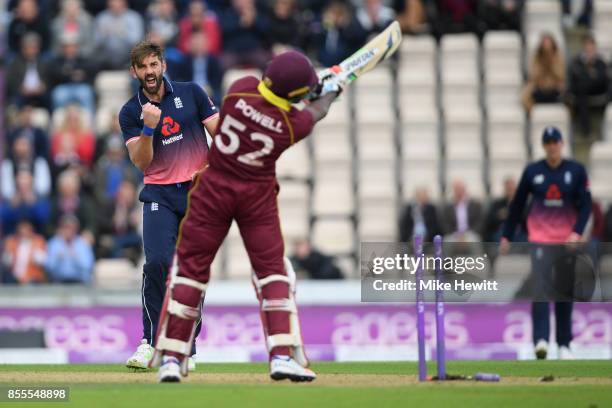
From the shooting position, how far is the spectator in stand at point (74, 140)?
18.1 metres

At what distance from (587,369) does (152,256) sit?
345 cm

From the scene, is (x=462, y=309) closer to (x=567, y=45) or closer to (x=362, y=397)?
(x=567, y=45)

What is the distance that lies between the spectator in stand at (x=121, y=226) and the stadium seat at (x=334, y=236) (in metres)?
2.08

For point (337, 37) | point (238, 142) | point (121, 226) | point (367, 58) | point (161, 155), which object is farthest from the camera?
point (337, 37)

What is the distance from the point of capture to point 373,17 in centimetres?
1877

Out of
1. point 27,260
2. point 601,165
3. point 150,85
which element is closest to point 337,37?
point 601,165

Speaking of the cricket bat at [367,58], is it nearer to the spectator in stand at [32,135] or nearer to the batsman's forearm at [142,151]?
the batsman's forearm at [142,151]

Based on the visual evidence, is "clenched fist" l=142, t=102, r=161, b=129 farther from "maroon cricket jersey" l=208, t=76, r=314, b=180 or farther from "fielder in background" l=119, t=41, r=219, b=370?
Result: "maroon cricket jersey" l=208, t=76, r=314, b=180

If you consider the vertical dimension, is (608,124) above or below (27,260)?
above

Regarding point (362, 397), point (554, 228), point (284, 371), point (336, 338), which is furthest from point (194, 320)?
point (336, 338)

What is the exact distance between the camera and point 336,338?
51.2 feet

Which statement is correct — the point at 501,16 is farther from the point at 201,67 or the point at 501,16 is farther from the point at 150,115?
the point at 150,115

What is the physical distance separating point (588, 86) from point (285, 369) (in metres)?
9.94

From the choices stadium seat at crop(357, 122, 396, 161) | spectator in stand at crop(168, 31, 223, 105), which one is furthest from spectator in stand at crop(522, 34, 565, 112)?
spectator in stand at crop(168, 31, 223, 105)
